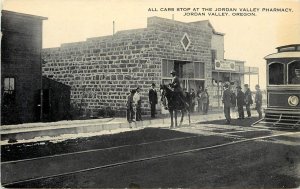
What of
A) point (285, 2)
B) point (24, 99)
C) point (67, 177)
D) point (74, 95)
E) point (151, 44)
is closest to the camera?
point (67, 177)

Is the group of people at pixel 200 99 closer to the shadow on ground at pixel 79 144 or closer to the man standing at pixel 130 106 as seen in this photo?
the man standing at pixel 130 106

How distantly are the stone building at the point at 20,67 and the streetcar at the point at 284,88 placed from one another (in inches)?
376

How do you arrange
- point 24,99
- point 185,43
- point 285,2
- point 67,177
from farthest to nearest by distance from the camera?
point 185,43 → point 24,99 → point 285,2 → point 67,177

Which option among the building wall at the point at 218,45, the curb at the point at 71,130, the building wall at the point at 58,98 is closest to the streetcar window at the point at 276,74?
the curb at the point at 71,130

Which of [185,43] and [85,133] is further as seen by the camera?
[185,43]

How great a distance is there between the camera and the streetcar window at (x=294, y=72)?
12.0 m

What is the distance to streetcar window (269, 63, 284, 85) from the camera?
12.4 meters

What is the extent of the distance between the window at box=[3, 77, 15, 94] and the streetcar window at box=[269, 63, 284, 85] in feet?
33.5

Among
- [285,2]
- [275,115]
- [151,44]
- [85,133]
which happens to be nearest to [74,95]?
[151,44]

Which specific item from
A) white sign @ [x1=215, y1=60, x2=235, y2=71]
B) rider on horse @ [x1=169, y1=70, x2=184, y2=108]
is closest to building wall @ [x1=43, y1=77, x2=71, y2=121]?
rider on horse @ [x1=169, y1=70, x2=184, y2=108]

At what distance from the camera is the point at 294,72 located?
473 inches

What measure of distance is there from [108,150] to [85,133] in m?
3.57

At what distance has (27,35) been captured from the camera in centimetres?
1487

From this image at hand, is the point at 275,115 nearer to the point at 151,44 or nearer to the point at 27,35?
the point at 151,44
